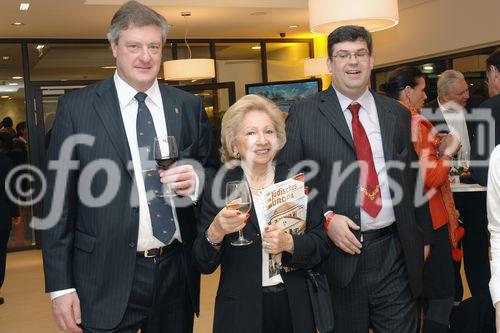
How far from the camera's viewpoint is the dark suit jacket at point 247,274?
227cm

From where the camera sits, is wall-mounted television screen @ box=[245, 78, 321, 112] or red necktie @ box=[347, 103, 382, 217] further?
wall-mounted television screen @ box=[245, 78, 321, 112]

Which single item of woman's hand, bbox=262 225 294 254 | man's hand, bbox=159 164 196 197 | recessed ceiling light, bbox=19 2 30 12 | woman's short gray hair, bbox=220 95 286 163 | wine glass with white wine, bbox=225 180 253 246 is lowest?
woman's hand, bbox=262 225 294 254

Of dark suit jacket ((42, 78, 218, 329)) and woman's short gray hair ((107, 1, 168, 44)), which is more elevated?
woman's short gray hair ((107, 1, 168, 44))

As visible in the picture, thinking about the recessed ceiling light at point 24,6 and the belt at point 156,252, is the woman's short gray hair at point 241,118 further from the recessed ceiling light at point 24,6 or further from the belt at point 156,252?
the recessed ceiling light at point 24,6

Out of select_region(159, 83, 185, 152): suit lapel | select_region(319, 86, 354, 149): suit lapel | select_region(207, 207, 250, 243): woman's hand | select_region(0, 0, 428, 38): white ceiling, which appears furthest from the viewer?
select_region(0, 0, 428, 38): white ceiling

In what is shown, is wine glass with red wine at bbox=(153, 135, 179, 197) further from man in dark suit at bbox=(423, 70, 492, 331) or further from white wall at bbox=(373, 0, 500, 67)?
white wall at bbox=(373, 0, 500, 67)

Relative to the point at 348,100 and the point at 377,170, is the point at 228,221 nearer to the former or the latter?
the point at 377,170

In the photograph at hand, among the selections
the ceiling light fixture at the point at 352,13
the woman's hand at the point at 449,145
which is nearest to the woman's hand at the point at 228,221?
the ceiling light fixture at the point at 352,13

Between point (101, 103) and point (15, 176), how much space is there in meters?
8.00

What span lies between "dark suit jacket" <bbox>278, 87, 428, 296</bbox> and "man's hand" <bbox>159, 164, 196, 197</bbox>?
60 centimetres

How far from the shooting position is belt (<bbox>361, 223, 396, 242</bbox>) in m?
2.67

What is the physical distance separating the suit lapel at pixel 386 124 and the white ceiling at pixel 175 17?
17.7 ft

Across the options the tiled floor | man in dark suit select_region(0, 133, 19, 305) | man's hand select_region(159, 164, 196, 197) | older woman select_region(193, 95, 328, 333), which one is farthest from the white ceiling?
man's hand select_region(159, 164, 196, 197)

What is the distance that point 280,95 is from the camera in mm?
10328
